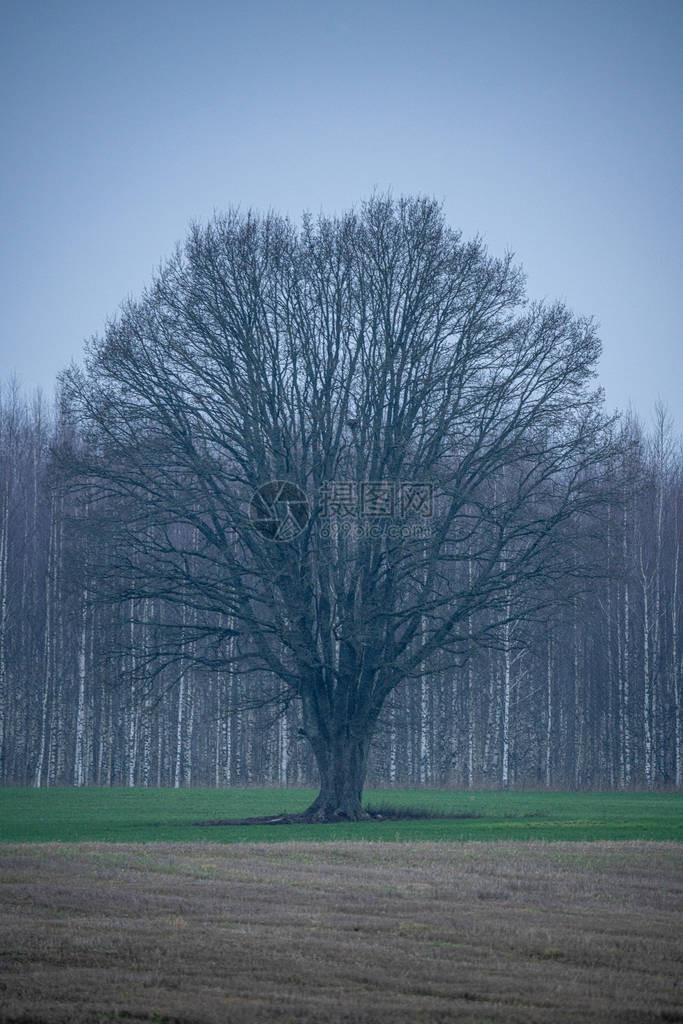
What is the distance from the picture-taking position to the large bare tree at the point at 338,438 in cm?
2620

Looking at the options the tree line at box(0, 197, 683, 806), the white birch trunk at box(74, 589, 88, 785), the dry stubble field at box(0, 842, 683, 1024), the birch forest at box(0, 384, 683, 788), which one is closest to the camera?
the dry stubble field at box(0, 842, 683, 1024)

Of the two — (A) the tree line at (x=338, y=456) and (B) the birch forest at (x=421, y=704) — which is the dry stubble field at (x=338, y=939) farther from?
(B) the birch forest at (x=421, y=704)

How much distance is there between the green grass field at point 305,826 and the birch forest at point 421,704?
6506 mm

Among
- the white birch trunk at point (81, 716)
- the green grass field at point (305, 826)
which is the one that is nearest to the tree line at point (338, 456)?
the green grass field at point (305, 826)

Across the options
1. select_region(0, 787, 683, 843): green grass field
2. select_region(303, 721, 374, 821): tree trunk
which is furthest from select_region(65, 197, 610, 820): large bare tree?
select_region(0, 787, 683, 843): green grass field

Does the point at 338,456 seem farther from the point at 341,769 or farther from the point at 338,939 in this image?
the point at 338,939

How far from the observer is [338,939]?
9.98 m

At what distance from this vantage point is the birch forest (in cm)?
4525

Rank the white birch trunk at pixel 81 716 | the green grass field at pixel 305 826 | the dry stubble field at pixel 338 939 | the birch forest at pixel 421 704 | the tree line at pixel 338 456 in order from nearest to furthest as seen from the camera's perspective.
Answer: the dry stubble field at pixel 338 939 → the green grass field at pixel 305 826 → the tree line at pixel 338 456 → the white birch trunk at pixel 81 716 → the birch forest at pixel 421 704

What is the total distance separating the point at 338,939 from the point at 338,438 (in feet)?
59.1

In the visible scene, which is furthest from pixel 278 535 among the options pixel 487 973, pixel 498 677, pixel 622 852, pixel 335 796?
pixel 498 677

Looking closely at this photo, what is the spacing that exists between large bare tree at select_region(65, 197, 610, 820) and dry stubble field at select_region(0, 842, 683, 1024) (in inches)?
409

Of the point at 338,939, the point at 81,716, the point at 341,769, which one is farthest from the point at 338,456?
the point at 81,716

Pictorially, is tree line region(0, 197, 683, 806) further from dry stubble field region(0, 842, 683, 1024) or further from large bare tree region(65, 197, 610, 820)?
dry stubble field region(0, 842, 683, 1024)
